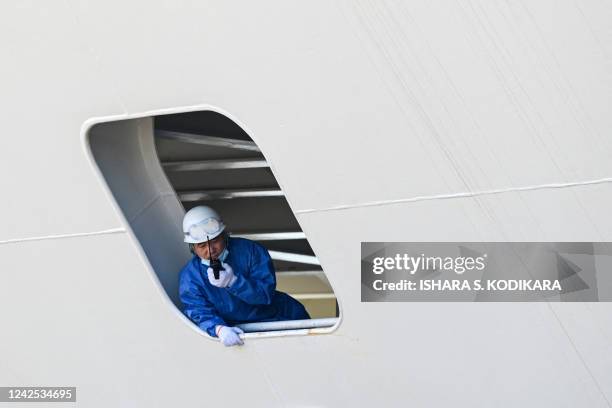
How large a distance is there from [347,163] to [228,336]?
2.74 ft

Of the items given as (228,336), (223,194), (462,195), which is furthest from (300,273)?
(462,195)

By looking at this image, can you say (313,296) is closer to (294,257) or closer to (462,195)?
(294,257)

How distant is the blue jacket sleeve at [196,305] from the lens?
376cm

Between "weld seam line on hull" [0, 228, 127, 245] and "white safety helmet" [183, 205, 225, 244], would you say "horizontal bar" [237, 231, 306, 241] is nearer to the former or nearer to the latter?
"white safety helmet" [183, 205, 225, 244]

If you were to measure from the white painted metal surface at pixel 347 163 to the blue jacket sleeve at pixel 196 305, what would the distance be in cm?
5

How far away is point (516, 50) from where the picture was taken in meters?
3.09

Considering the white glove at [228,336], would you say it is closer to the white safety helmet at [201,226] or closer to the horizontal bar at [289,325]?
the horizontal bar at [289,325]

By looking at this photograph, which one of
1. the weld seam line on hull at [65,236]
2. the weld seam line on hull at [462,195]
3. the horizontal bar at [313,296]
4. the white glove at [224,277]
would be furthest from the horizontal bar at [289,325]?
the horizontal bar at [313,296]

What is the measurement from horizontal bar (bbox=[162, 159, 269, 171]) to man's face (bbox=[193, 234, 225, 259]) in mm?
1247

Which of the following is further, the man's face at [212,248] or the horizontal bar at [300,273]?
the horizontal bar at [300,273]

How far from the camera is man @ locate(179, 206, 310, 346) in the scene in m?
3.78

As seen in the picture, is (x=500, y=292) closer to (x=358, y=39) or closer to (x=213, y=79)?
(x=358, y=39)

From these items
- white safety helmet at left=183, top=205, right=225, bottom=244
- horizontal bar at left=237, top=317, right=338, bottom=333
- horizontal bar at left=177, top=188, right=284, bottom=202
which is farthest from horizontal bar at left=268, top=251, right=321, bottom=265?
white safety helmet at left=183, top=205, right=225, bottom=244

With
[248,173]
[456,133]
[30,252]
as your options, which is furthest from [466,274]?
[248,173]
